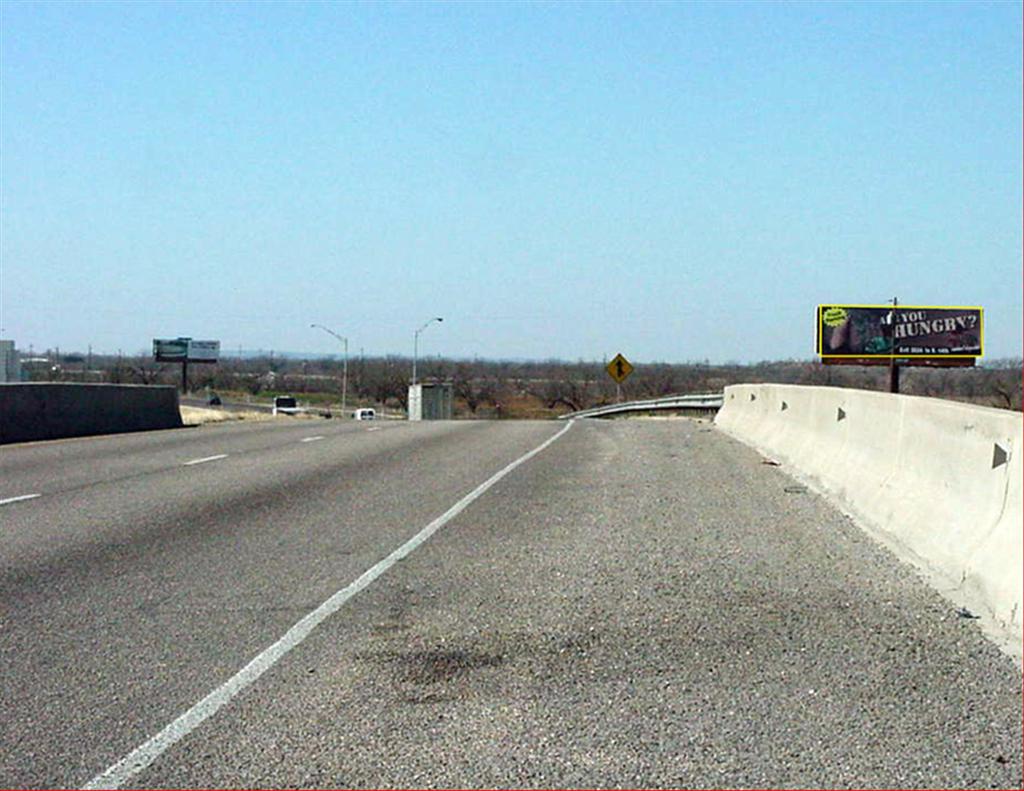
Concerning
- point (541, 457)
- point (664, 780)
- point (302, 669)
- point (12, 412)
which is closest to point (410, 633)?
point (302, 669)

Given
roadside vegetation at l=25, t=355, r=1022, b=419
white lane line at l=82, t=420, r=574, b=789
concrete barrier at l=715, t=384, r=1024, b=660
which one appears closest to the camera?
white lane line at l=82, t=420, r=574, b=789

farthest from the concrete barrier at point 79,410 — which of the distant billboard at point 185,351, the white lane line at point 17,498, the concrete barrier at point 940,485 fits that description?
the distant billboard at point 185,351

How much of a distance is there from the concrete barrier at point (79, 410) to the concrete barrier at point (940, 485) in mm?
15079

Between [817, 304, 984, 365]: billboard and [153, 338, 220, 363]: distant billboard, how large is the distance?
279 ft

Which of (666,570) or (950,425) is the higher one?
(950,425)

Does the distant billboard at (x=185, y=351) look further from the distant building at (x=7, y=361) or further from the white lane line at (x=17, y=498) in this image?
the white lane line at (x=17, y=498)

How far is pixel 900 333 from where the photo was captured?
62.5 m

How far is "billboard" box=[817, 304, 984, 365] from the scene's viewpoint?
61812 mm

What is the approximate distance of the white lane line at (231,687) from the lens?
5531mm

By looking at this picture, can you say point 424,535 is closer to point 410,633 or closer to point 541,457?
point 410,633

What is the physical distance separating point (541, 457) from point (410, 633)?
43.7 ft

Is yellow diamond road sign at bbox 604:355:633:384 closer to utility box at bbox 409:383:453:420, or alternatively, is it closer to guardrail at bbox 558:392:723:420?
guardrail at bbox 558:392:723:420

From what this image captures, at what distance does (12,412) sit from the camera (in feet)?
80.7

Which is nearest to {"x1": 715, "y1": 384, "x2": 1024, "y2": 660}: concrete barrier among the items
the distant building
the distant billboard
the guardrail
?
the guardrail
